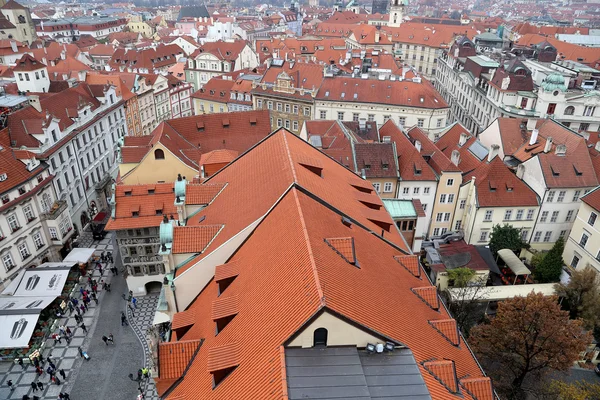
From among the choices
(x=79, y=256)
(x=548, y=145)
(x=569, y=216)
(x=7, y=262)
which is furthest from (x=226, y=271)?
(x=569, y=216)

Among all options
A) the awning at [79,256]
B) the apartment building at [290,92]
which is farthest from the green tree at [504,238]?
the awning at [79,256]

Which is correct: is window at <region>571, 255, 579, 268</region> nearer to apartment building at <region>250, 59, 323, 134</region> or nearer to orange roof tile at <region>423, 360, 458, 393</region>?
orange roof tile at <region>423, 360, 458, 393</region>

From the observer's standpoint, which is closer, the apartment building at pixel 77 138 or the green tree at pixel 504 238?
the green tree at pixel 504 238

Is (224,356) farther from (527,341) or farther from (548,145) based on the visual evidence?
(548,145)

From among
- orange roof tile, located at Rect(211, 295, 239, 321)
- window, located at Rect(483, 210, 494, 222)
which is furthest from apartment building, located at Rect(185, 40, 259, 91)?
orange roof tile, located at Rect(211, 295, 239, 321)

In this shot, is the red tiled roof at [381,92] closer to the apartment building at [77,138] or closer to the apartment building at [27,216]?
the apartment building at [77,138]

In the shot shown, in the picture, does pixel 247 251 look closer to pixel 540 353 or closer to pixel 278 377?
pixel 278 377
